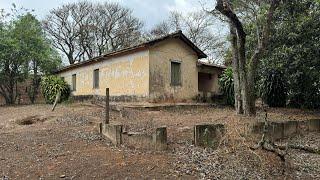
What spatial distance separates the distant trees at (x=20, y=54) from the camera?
822 inches

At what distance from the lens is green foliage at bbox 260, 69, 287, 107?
16906 mm

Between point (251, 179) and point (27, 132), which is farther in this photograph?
point (27, 132)

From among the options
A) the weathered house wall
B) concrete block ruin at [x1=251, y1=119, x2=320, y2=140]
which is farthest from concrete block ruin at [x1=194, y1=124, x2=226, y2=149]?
the weathered house wall

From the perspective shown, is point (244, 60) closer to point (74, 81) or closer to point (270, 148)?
point (270, 148)

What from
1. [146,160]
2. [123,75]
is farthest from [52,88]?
[146,160]

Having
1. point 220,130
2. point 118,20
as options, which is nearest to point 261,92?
point 220,130

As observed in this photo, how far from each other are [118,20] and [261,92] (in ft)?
65.8

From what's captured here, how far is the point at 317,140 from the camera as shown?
9.52 metres

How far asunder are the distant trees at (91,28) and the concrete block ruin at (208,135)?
1042 inches

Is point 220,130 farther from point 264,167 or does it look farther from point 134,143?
point 134,143

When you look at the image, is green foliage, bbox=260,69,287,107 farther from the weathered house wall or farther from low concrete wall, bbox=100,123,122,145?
low concrete wall, bbox=100,123,122,145

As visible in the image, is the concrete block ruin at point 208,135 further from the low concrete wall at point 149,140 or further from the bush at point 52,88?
the bush at point 52,88

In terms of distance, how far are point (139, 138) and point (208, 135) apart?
1503 mm

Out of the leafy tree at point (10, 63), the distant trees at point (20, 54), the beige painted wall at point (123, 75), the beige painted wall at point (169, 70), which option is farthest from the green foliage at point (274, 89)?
the leafy tree at point (10, 63)
